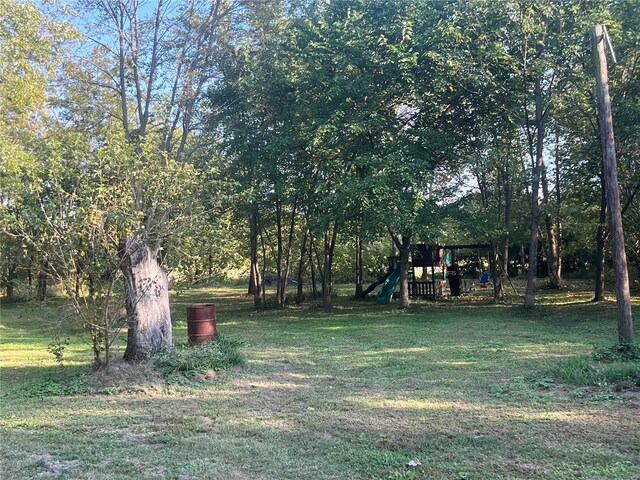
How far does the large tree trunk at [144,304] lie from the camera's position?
7.34 metres

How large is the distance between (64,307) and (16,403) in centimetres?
127

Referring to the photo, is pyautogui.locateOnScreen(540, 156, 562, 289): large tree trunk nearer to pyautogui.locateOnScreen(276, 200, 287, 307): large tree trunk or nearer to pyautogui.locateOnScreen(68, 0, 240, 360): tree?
pyautogui.locateOnScreen(276, 200, 287, 307): large tree trunk

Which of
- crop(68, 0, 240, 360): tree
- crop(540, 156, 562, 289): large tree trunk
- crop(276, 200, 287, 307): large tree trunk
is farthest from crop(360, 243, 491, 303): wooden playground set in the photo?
crop(68, 0, 240, 360): tree

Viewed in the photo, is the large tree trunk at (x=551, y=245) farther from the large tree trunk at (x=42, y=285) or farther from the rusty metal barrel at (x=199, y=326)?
the large tree trunk at (x=42, y=285)

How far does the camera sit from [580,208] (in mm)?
20188

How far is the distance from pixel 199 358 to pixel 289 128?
36.6 feet

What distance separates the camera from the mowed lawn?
12.6 ft

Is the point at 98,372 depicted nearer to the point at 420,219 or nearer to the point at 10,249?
the point at 10,249

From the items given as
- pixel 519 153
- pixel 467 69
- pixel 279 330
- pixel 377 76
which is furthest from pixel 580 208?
pixel 279 330

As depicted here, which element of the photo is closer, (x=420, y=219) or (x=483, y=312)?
(x=420, y=219)

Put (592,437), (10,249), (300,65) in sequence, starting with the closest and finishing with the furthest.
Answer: (592,437), (10,249), (300,65)

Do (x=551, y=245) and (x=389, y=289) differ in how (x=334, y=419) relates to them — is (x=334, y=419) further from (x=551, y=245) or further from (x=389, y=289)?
(x=551, y=245)

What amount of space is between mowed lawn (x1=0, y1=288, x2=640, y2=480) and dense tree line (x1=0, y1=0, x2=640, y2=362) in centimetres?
147

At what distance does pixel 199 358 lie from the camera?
24.8 ft
